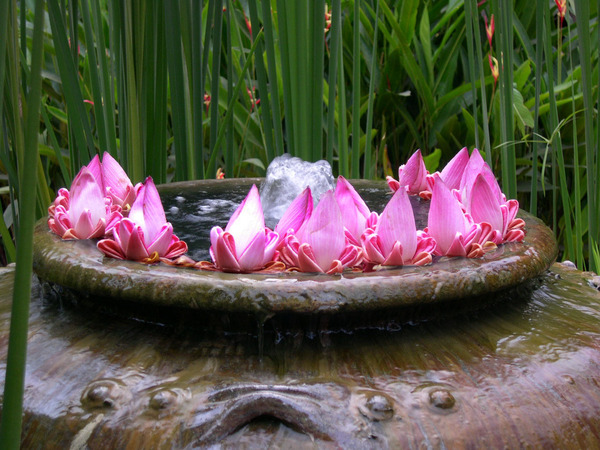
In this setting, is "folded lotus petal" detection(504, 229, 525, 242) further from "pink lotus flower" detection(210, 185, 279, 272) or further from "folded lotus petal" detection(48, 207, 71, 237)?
"folded lotus petal" detection(48, 207, 71, 237)

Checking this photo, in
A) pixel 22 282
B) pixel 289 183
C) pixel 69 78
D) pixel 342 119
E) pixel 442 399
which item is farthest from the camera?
pixel 342 119

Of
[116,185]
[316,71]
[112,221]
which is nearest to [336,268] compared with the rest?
[112,221]

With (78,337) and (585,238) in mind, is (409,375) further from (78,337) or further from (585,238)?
(585,238)

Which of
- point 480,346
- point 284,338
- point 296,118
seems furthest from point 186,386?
point 296,118

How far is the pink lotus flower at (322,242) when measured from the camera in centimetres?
51

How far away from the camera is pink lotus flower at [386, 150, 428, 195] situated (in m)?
0.84

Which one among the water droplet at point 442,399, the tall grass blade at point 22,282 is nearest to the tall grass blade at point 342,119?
the water droplet at point 442,399

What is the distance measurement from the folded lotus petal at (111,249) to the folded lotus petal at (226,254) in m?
0.09

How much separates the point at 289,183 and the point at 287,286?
1.16ft

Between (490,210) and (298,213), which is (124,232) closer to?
(298,213)

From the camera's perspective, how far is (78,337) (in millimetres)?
524

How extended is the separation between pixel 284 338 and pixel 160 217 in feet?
0.52

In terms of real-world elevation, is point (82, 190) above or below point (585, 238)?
above

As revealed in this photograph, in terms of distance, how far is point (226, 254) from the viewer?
1.66 ft
